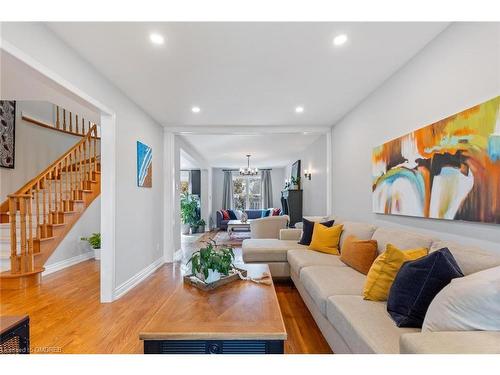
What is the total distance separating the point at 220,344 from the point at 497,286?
52.1 inches

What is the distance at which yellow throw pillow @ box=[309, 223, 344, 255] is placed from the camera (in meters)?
3.43

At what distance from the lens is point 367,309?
66.0 inches

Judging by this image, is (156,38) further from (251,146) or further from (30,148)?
(251,146)

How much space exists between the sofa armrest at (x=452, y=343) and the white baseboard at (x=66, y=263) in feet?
16.8

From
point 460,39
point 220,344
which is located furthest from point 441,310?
point 460,39

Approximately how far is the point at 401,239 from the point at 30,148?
5899 millimetres

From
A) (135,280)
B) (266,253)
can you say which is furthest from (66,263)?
(266,253)

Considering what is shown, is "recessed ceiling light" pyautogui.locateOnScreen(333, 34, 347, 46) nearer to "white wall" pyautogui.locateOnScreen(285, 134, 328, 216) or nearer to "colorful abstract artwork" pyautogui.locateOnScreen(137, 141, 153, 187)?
"colorful abstract artwork" pyautogui.locateOnScreen(137, 141, 153, 187)

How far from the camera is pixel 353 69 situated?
275 cm

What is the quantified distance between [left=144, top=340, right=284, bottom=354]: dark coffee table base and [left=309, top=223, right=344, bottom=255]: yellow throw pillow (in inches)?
84.5

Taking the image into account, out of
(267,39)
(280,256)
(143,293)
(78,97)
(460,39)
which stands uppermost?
(267,39)

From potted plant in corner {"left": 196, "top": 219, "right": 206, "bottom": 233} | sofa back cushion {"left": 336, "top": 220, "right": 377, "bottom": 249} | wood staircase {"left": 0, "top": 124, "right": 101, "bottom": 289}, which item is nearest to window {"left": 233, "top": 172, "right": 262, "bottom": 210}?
potted plant in corner {"left": 196, "top": 219, "right": 206, "bottom": 233}

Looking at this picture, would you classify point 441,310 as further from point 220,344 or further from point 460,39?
point 460,39

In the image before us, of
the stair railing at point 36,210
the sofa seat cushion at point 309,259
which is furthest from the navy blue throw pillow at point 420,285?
the stair railing at point 36,210
